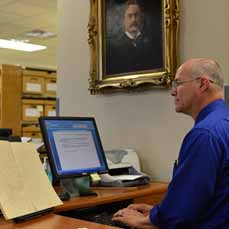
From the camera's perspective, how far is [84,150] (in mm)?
2316

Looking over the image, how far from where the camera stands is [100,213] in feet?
7.13

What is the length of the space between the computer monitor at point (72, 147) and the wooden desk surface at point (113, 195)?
0.13 metres

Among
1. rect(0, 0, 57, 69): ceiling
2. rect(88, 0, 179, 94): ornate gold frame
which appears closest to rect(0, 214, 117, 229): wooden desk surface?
rect(88, 0, 179, 94): ornate gold frame

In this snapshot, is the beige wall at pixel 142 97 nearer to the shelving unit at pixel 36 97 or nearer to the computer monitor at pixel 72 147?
the shelving unit at pixel 36 97

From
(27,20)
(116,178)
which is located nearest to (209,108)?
(116,178)

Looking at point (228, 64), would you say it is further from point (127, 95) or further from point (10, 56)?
point (10, 56)

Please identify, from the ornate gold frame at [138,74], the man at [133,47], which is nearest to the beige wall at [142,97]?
the ornate gold frame at [138,74]

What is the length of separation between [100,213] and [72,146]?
1.19 feet

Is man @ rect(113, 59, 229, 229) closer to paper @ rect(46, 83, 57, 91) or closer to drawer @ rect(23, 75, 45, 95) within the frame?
drawer @ rect(23, 75, 45, 95)

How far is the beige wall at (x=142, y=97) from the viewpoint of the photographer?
8.53 ft

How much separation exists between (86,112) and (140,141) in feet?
1.78

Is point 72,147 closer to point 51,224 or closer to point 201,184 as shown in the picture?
point 51,224

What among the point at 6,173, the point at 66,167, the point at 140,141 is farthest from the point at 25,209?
the point at 140,141

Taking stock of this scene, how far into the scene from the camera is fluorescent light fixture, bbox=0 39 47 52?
24.9ft
